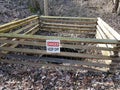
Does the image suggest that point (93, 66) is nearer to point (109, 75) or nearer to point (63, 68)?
point (109, 75)

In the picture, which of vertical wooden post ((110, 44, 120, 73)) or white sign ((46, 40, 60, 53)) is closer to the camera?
white sign ((46, 40, 60, 53))

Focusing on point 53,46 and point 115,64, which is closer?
point 53,46

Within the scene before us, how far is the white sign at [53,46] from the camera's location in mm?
4375

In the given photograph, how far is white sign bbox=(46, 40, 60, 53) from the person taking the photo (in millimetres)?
4375

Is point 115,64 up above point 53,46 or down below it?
below

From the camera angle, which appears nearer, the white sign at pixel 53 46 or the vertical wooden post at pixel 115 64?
the white sign at pixel 53 46

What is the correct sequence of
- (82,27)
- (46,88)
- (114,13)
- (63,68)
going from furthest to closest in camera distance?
1. (114,13)
2. (82,27)
3. (63,68)
4. (46,88)

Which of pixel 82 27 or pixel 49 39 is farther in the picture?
pixel 82 27

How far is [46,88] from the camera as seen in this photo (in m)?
4.22

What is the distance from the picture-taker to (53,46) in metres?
4.42

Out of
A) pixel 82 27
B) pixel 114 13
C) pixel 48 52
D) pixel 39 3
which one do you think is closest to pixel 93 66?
pixel 48 52

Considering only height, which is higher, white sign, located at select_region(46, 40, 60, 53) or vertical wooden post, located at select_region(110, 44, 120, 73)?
white sign, located at select_region(46, 40, 60, 53)

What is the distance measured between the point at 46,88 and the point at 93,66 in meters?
1.44

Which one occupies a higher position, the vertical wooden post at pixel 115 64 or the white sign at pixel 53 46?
the white sign at pixel 53 46
